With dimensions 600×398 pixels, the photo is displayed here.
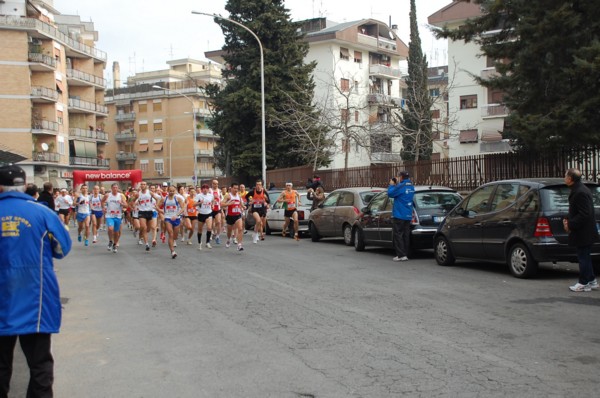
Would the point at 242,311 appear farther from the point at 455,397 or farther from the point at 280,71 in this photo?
the point at 280,71

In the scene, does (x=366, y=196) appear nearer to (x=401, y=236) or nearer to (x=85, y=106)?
(x=401, y=236)

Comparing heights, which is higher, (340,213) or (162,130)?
(162,130)

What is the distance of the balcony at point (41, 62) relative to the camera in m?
59.3

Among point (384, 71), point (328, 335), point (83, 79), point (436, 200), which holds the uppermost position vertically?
point (83, 79)

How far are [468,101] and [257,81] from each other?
53.8ft

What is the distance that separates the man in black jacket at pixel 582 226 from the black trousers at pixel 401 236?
16.3 feet

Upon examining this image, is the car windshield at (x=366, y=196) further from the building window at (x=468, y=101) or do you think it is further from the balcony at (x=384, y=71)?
the balcony at (x=384, y=71)

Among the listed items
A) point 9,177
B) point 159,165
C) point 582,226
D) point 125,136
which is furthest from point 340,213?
point 125,136

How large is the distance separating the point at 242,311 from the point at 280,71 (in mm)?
35455

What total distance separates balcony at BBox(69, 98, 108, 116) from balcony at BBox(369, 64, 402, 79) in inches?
1229

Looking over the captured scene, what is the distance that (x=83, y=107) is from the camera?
71188 mm

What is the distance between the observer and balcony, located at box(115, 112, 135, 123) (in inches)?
3643

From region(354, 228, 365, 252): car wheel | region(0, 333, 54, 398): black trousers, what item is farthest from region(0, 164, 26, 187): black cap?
region(354, 228, 365, 252): car wheel

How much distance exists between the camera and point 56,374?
5.91 meters
